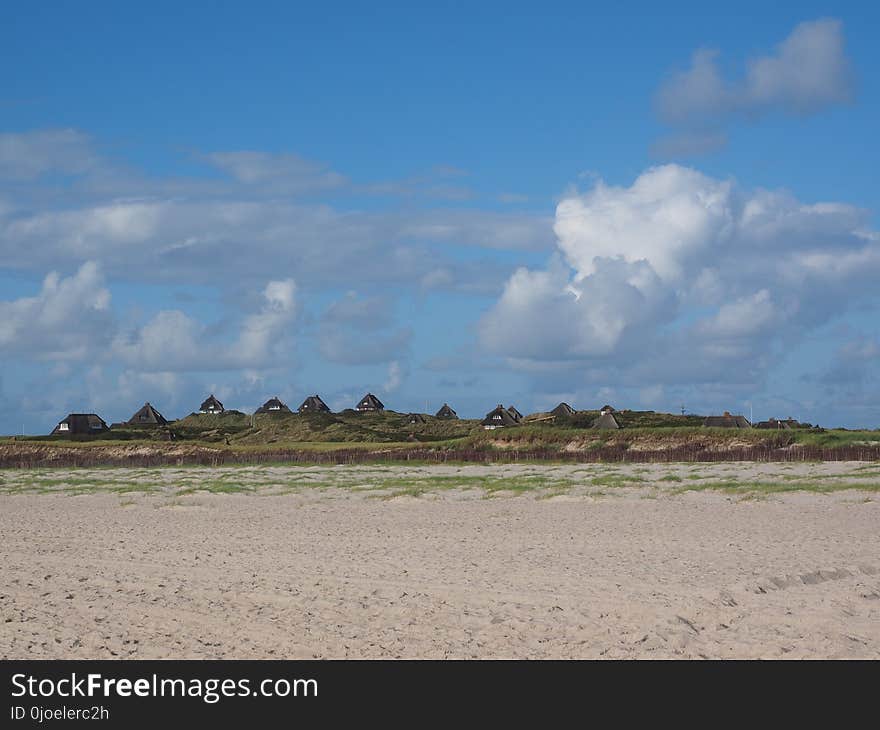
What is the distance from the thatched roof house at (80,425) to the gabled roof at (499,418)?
3598 centimetres

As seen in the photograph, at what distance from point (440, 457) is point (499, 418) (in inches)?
1651

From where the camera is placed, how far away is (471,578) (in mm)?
13750

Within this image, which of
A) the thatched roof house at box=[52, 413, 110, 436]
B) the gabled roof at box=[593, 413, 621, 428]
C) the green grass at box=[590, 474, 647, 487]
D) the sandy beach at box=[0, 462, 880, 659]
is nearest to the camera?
the sandy beach at box=[0, 462, 880, 659]

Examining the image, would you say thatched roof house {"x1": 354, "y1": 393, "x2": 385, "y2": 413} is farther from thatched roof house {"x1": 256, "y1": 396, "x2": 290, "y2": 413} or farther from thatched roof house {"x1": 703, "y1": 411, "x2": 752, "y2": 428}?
thatched roof house {"x1": 703, "y1": 411, "x2": 752, "y2": 428}

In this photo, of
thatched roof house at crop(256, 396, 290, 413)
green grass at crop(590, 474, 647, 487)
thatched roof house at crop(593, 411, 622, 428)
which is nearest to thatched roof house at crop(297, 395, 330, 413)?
thatched roof house at crop(256, 396, 290, 413)

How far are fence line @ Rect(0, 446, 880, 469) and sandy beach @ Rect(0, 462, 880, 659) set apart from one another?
19986 mm

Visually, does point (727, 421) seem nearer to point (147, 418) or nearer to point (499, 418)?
point (499, 418)

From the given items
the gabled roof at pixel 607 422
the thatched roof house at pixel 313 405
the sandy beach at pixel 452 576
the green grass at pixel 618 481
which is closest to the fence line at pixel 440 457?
the gabled roof at pixel 607 422

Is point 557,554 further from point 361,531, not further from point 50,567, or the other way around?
point 50,567

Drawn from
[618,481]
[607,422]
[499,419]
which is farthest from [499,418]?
[618,481]

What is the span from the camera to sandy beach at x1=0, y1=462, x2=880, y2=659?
33.2 feet

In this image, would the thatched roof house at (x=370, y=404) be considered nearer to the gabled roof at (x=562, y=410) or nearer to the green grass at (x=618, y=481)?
the gabled roof at (x=562, y=410)
